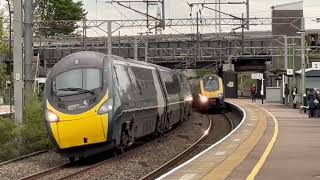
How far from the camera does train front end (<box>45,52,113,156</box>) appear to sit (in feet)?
56.5

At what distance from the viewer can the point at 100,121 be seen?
1725 centimetres

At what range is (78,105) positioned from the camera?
17.4 meters

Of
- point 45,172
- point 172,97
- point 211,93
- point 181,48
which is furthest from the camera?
point 181,48

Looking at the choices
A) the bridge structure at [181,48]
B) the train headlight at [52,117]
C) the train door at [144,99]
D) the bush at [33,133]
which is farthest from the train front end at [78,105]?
the bridge structure at [181,48]

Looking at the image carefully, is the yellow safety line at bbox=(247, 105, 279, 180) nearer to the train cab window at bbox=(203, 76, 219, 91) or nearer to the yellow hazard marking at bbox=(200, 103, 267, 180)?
the yellow hazard marking at bbox=(200, 103, 267, 180)

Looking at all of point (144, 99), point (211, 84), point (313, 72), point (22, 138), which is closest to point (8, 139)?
point (22, 138)

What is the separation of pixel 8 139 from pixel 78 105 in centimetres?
527

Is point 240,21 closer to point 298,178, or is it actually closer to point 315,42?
point 315,42

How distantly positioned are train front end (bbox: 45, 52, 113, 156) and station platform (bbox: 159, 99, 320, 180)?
10.1ft

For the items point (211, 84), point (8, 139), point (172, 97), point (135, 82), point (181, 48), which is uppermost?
point (181, 48)

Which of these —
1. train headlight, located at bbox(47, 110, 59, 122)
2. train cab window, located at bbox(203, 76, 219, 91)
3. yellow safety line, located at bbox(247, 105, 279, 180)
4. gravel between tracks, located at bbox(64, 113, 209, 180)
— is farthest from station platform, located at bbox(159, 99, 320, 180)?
train cab window, located at bbox(203, 76, 219, 91)

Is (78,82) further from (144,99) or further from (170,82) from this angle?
(170,82)

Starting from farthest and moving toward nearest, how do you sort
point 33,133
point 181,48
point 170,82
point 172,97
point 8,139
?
point 181,48 → point 170,82 → point 172,97 → point 33,133 → point 8,139

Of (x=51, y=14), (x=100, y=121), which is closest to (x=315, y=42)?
(x=51, y=14)
